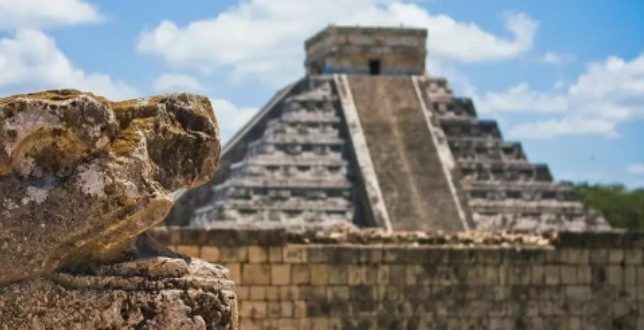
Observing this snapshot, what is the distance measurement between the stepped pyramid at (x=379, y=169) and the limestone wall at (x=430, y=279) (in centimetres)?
1192

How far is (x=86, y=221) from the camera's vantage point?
512cm

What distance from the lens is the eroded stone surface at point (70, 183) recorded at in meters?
5.07

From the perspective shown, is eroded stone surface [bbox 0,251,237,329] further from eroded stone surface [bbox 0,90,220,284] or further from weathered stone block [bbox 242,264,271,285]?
weathered stone block [bbox 242,264,271,285]

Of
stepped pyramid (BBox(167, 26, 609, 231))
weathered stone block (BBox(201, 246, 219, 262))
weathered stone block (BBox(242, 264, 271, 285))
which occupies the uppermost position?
stepped pyramid (BBox(167, 26, 609, 231))

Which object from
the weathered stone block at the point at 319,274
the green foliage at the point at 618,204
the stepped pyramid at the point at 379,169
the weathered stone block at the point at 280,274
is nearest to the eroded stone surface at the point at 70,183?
the weathered stone block at the point at 280,274

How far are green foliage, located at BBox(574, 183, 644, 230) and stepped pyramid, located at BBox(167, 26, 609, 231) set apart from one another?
35731mm

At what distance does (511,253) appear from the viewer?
24656mm

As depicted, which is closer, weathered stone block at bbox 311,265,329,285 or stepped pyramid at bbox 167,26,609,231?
weathered stone block at bbox 311,265,329,285

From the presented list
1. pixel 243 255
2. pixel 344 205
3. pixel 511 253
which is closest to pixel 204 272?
pixel 243 255

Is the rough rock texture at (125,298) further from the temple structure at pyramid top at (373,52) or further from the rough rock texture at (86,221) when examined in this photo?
the temple structure at pyramid top at (373,52)

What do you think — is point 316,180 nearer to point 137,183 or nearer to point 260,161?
point 260,161

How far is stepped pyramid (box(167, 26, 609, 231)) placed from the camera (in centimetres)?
3825

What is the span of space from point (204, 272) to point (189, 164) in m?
0.35

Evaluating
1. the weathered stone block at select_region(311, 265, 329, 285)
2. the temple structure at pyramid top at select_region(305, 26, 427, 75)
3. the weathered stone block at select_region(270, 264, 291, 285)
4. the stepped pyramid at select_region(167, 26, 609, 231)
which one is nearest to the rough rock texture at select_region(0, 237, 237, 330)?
the weathered stone block at select_region(270, 264, 291, 285)
